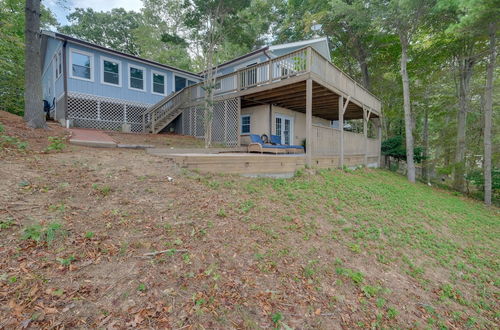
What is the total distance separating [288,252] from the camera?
319 cm

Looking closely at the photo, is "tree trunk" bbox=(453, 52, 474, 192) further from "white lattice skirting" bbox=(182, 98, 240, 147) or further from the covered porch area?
"white lattice skirting" bbox=(182, 98, 240, 147)

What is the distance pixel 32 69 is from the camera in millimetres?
6660

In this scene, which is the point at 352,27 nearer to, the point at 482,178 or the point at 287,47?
the point at 287,47

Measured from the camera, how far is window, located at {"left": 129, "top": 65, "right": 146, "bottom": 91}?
43.2 ft

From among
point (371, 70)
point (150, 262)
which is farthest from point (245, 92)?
point (371, 70)

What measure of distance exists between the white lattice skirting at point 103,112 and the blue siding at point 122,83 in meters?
0.29

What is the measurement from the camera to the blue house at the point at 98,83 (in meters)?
11.2

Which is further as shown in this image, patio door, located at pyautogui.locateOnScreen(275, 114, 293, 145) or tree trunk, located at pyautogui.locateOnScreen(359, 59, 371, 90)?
tree trunk, located at pyautogui.locateOnScreen(359, 59, 371, 90)

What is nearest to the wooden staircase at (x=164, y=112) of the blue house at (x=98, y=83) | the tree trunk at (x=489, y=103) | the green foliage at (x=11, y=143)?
the blue house at (x=98, y=83)

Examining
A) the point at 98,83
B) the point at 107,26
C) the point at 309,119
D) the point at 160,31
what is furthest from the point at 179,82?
the point at 107,26

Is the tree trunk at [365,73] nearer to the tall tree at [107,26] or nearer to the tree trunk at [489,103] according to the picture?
the tree trunk at [489,103]

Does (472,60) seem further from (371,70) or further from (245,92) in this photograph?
(245,92)

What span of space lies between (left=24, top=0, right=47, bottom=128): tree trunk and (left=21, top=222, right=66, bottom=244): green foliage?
19.4 ft

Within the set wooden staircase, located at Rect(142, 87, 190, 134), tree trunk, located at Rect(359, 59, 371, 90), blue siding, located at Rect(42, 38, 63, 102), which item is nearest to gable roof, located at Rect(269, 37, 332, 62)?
tree trunk, located at Rect(359, 59, 371, 90)
